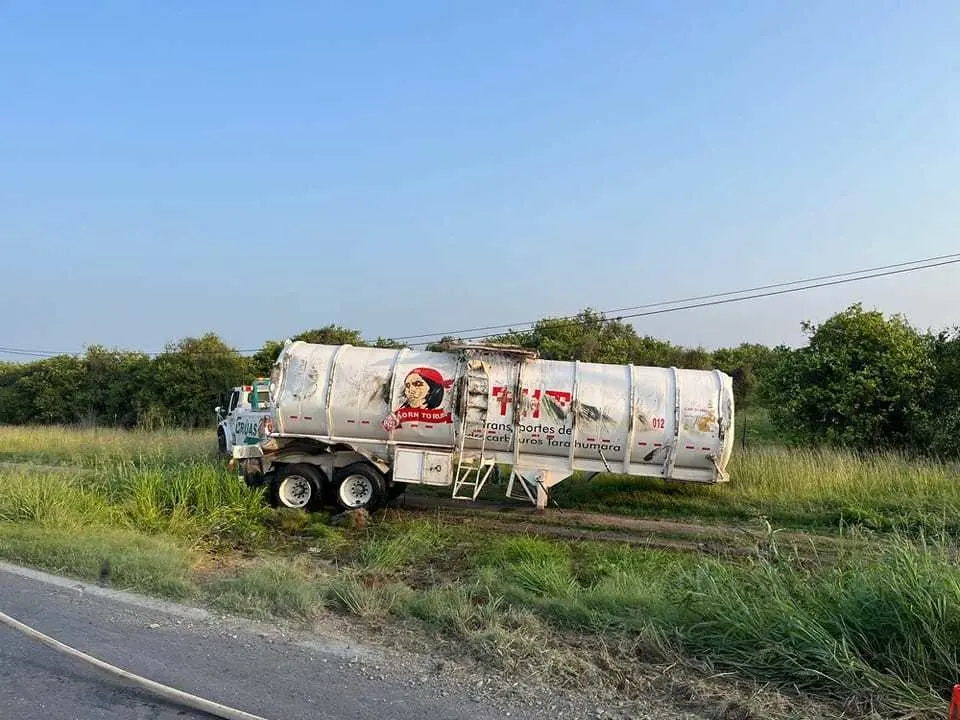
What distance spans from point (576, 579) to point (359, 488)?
6.16m

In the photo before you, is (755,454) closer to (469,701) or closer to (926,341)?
(926,341)

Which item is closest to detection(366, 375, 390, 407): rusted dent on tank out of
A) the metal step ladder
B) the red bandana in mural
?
the red bandana in mural

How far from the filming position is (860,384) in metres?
15.2

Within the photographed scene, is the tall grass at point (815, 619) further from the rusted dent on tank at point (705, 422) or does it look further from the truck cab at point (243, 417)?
the truck cab at point (243, 417)

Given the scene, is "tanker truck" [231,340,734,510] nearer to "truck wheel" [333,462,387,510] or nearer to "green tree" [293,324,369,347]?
"truck wheel" [333,462,387,510]

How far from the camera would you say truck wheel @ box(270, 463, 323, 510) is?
488 inches

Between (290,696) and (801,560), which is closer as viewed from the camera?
(290,696)

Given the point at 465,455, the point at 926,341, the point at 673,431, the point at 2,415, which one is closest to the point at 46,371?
the point at 2,415

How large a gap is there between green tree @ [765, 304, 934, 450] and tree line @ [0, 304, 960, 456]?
2 cm

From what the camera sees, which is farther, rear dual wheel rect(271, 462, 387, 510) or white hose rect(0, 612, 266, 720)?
rear dual wheel rect(271, 462, 387, 510)

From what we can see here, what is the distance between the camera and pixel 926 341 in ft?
51.6

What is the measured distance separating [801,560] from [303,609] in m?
3.93

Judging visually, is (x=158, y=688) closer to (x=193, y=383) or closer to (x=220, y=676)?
(x=220, y=676)

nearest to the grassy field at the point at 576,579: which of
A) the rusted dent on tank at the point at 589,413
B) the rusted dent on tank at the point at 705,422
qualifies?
the rusted dent on tank at the point at 705,422
